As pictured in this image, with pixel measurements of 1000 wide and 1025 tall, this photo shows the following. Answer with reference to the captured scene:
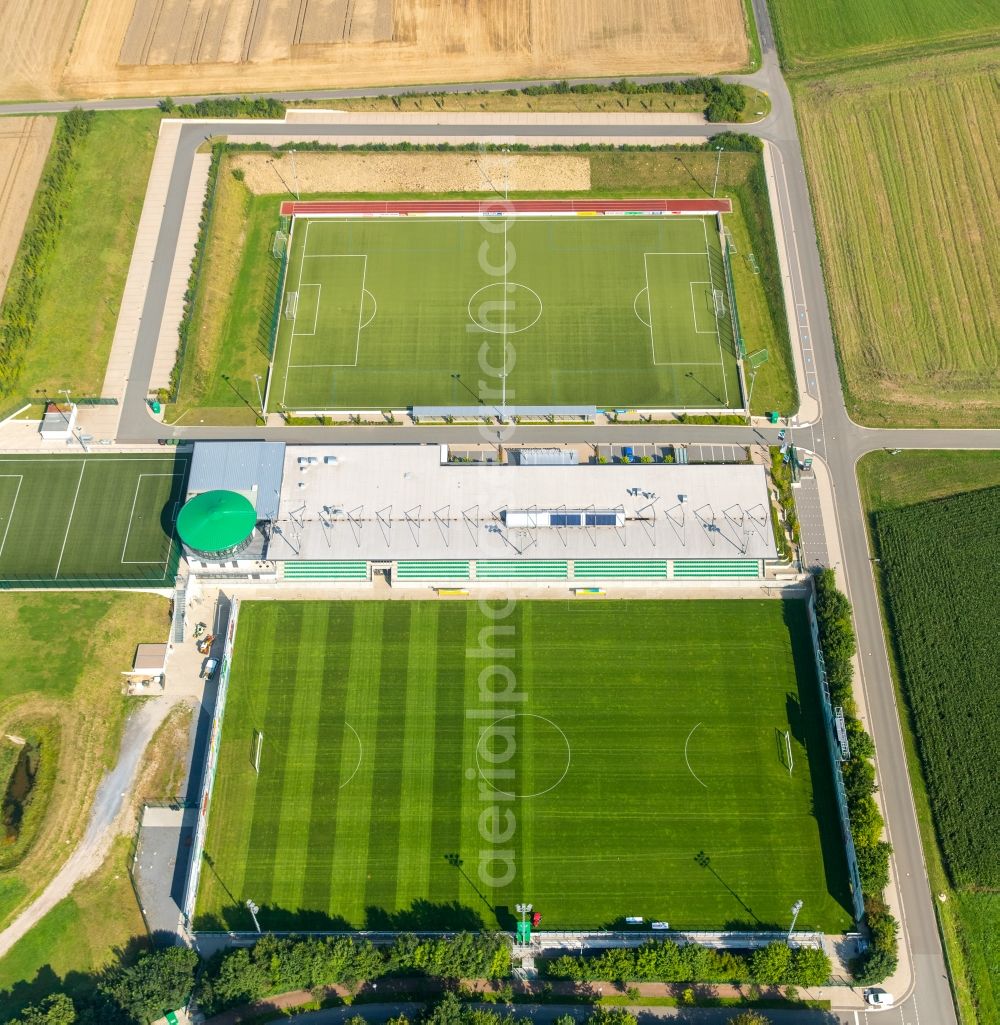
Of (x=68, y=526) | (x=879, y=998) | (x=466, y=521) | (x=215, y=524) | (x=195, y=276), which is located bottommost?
(x=879, y=998)

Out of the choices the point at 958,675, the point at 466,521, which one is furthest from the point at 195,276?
the point at 958,675

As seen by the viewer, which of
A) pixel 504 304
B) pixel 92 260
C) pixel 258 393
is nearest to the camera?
pixel 258 393

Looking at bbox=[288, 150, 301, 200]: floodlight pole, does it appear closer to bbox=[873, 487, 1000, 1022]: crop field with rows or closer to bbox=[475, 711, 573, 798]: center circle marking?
bbox=[475, 711, 573, 798]: center circle marking

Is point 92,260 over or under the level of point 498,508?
over

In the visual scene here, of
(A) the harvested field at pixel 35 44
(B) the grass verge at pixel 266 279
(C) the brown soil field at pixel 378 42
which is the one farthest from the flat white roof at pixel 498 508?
(A) the harvested field at pixel 35 44

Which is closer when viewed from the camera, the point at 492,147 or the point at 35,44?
the point at 492,147

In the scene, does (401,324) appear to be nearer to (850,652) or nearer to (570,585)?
(570,585)

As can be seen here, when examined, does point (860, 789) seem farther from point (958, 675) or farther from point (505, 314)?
point (505, 314)

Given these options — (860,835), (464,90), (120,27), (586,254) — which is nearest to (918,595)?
(860,835)
